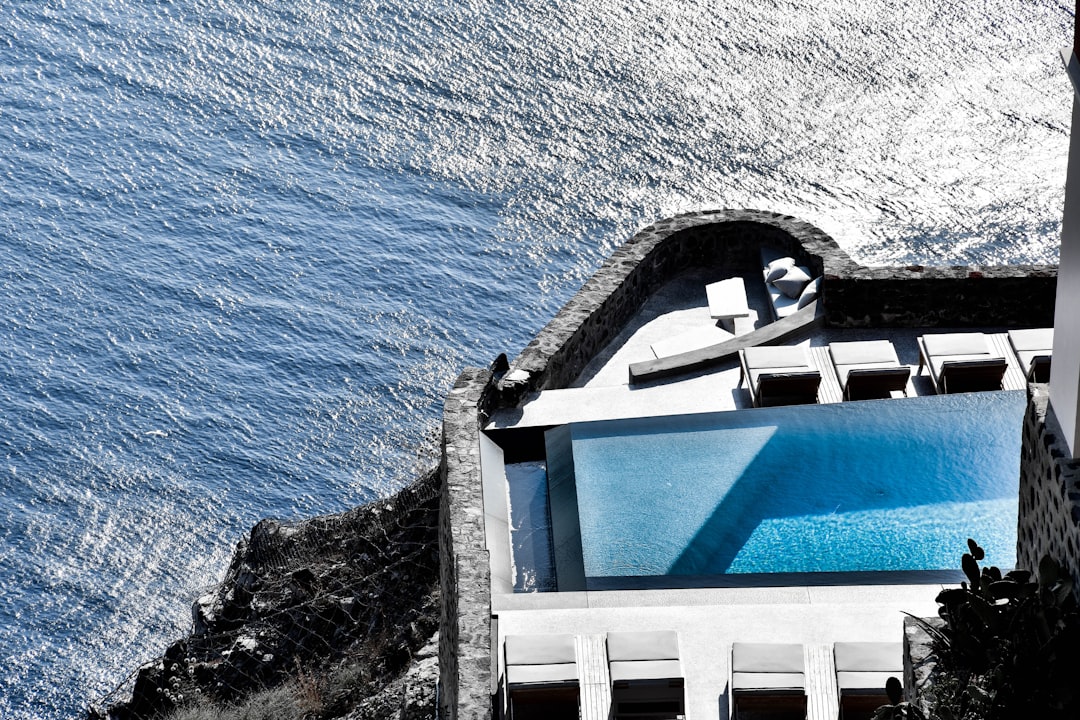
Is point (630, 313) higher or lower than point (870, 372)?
higher

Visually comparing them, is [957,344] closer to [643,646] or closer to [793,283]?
[793,283]

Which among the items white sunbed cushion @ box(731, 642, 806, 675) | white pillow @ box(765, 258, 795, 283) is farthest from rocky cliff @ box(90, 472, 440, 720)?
white sunbed cushion @ box(731, 642, 806, 675)

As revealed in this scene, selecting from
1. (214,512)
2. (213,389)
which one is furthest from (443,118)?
(214,512)

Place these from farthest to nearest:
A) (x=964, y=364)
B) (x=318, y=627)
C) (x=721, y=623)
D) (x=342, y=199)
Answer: (x=342, y=199) < (x=318, y=627) < (x=964, y=364) < (x=721, y=623)

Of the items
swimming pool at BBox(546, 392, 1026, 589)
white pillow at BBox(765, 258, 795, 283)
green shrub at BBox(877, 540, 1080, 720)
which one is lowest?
green shrub at BBox(877, 540, 1080, 720)

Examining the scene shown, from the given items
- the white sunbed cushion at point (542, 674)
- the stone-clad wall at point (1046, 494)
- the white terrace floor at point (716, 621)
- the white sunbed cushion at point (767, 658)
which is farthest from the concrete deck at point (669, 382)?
the stone-clad wall at point (1046, 494)

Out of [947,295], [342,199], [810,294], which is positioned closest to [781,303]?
[810,294]

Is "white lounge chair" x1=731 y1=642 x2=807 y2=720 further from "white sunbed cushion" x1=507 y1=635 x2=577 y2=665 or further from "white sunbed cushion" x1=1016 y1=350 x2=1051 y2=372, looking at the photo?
"white sunbed cushion" x1=1016 y1=350 x2=1051 y2=372

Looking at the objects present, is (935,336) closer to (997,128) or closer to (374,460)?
(374,460)
